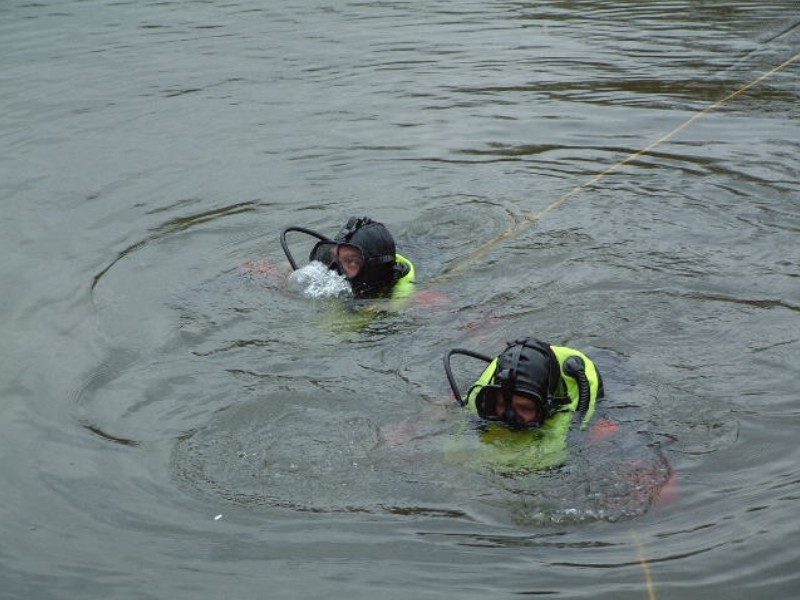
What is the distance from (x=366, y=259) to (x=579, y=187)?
2.95m

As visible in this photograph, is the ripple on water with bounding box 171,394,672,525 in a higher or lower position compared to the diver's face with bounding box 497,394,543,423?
lower

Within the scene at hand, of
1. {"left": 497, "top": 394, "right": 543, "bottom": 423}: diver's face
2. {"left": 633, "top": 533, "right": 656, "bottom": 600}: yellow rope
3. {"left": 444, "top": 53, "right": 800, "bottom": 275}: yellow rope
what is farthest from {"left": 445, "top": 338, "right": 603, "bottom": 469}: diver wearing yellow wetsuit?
{"left": 444, "top": 53, "right": 800, "bottom": 275}: yellow rope

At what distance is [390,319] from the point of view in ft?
25.8

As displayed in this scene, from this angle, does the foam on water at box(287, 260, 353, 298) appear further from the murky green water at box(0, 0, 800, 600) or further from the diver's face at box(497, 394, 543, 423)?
the diver's face at box(497, 394, 543, 423)

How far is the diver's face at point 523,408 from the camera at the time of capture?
235 inches

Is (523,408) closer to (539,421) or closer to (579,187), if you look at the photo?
(539,421)

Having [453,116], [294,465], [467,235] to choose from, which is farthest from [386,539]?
[453,116]

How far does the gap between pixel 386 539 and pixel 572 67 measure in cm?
984

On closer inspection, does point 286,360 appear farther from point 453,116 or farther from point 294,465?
point 453,116

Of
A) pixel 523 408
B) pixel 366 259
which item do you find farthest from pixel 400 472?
pixel 366 259

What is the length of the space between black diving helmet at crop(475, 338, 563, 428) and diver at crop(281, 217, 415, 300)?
2.13 metres

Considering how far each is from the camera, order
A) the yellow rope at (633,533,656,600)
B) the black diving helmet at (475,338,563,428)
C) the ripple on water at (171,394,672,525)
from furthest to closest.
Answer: the black diving helmet at (475,338,563,428)
the ripple on water at (171,394,672,525)
the yellow rope at (633,533,656,600)

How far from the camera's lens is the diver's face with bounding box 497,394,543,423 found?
5969mm

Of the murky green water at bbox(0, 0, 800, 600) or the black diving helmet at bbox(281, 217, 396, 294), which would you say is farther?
the black diving helmet at bbox(281, 217, 396, 294)
